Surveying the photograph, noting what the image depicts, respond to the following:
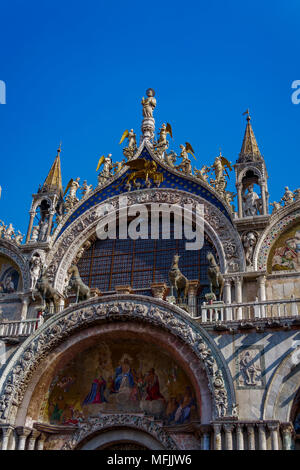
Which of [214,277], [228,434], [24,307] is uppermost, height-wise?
[24,307]

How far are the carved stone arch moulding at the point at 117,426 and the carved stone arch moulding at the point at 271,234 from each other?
5885 mm

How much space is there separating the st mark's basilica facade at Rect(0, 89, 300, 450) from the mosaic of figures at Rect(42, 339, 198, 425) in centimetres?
3

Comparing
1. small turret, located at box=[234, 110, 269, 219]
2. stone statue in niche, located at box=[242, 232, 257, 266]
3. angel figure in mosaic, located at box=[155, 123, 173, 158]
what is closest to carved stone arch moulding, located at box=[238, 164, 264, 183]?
small turret, located at box=[234, 110, 269, 219]

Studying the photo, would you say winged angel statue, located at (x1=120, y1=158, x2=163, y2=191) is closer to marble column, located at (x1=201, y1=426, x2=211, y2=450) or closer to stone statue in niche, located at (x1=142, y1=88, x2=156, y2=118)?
stone statue in niche, located at (x1=142, y1=88, x2=156, y2=118)

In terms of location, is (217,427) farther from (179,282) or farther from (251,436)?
(179,282)

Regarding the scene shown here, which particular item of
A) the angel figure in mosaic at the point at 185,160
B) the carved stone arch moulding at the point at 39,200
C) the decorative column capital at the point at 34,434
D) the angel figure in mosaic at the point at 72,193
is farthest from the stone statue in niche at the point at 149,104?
the decorative column capital at the point at 34,434

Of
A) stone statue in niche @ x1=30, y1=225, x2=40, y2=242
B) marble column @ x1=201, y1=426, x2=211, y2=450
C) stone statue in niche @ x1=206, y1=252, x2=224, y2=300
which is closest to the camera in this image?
marble column @ x1=201, y1=426, x2=211, y2=450

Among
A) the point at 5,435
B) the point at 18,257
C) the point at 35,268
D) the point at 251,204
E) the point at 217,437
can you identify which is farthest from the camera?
the point at 18,257

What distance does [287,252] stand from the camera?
1936cm

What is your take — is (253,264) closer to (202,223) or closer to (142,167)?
(202,223)

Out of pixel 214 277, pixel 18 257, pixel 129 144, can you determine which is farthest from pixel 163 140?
pixel 214 277

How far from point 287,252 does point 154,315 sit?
5.30 metres

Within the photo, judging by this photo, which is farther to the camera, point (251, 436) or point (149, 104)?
point (149, 104)

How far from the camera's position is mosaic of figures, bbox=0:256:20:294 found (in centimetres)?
2183
